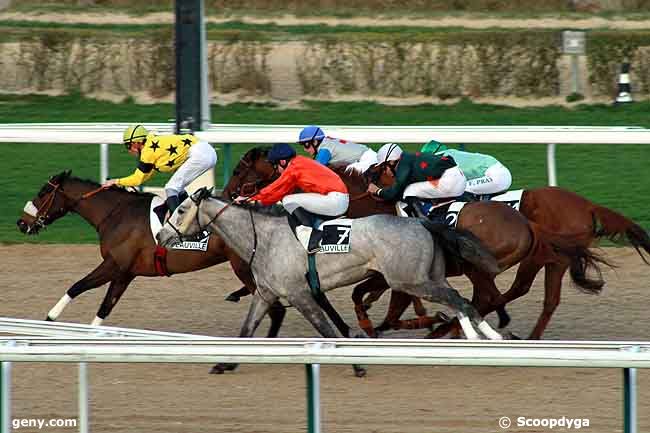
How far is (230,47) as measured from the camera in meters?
15.2

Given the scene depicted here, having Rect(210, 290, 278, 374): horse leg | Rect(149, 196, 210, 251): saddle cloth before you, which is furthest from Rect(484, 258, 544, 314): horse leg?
Rect(149, 196, 210, 251): saddle cloth

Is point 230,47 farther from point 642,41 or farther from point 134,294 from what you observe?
point 134,294

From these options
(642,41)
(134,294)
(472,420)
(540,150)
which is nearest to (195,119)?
(134,294)

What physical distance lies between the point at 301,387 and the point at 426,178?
1.60m

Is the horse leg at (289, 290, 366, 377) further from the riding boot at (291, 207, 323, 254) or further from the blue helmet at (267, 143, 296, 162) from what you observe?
the blue helmet at (267, 143, 296, 162)

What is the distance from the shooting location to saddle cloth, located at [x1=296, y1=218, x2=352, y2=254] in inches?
228

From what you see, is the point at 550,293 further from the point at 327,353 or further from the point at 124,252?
the point at 327,353

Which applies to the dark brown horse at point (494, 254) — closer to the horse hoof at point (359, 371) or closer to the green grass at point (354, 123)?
the horse hoof at point (359, 371)

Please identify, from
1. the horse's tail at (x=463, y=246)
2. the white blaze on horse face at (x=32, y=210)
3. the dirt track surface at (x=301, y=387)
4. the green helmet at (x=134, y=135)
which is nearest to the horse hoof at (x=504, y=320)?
the dirt track surface at (x=301, y=387)

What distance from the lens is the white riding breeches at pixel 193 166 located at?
6930mm

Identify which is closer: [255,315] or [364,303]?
[255,315]

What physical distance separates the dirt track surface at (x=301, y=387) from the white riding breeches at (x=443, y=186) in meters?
0.89

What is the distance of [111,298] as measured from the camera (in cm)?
665

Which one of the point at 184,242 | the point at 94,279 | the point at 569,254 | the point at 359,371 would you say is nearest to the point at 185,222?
the point at 184,242
